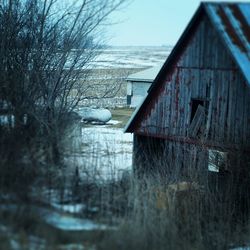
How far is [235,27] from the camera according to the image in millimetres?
14453

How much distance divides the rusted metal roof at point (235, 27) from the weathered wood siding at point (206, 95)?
1.65 feet

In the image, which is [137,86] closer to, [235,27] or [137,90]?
[137,90]

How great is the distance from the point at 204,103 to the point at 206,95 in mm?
256

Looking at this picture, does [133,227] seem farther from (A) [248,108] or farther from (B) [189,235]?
(A) [248,108]

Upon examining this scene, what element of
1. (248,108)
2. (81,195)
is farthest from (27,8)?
(81,195)

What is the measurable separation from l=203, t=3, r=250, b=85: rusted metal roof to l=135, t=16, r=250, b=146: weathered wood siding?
1.65 feet

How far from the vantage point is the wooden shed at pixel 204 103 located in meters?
13.8

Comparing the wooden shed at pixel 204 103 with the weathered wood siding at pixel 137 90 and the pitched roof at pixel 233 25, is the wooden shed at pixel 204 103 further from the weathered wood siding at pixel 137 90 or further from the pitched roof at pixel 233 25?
the weathered wood siding at pixel 137 90

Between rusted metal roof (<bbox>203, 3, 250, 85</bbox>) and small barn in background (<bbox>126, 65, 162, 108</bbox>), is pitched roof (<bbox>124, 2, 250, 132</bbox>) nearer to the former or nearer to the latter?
rusted metal roof (<bbox>203, 3, 250, 85</bbox>)

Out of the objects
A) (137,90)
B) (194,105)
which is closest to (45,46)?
(194,105)

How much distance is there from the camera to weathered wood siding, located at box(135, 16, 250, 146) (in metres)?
14.5

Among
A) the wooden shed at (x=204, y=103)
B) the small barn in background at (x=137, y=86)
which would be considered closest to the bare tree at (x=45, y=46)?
the wooden shed at (x=204, y=103)

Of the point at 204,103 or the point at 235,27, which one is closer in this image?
the point at 235,27

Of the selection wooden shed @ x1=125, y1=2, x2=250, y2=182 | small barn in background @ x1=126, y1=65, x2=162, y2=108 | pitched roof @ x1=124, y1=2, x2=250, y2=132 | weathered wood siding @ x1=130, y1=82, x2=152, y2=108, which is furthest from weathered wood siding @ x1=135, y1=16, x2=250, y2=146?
weathered wood siding @ x1=130, y1=82, x2=152, y2=108
